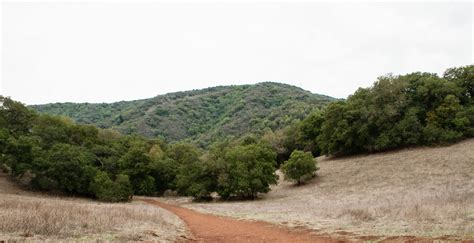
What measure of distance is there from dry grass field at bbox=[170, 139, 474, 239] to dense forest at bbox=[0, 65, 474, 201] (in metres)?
3.09

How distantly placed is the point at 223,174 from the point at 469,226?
3891 cm

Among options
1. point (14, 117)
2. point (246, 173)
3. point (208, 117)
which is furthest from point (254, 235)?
point (208, 117)

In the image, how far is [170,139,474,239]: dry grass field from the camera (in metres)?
16.7

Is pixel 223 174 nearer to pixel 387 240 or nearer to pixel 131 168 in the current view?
pixel 131 168

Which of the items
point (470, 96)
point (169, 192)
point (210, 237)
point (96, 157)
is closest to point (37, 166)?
point (96, 157)

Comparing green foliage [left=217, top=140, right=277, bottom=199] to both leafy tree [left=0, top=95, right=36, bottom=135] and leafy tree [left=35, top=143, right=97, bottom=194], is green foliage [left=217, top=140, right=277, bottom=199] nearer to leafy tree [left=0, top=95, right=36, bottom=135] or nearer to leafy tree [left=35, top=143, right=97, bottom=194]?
leafy tree [left=35, top=143, right=97, bottom=194]

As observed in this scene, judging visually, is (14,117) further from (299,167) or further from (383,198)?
(383,198)

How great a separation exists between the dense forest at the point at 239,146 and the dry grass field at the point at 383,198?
3.09 m

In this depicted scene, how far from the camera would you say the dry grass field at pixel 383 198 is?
1670 cm

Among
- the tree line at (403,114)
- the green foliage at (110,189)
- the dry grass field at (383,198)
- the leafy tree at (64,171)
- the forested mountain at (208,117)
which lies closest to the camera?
the dry grass field at (383,198)

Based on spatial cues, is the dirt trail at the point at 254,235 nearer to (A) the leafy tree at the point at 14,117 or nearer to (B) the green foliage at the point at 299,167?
(B) the green foliage at the point at 299,167

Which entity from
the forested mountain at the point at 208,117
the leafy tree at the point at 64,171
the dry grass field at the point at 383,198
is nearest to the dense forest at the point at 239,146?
the leafy tree at the point at 64,171

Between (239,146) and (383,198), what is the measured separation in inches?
1187

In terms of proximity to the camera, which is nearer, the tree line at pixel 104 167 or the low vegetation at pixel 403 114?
the tree line at pixel 104 167
